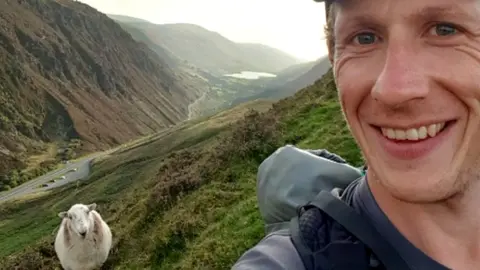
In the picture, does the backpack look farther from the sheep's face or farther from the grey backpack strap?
the sheep's face

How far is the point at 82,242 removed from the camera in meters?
13.7

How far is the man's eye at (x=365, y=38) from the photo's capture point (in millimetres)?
1990

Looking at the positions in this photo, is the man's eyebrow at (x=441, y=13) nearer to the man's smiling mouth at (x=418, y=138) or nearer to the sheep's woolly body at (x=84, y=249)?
the man's smiling mouth at (x=418, y=138)

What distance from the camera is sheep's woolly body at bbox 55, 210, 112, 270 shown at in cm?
1366

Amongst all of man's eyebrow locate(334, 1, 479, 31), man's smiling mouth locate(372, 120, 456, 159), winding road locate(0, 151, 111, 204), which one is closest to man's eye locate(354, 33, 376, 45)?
man's eyebrow locate(334, 1, 479, 31)

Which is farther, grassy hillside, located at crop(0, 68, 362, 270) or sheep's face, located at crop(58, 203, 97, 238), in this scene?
sheep's face, located at crop(58, 203, 97, 238)

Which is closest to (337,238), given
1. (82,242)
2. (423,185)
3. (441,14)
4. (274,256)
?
(274,256)

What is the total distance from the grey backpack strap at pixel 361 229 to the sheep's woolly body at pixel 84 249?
1251cm

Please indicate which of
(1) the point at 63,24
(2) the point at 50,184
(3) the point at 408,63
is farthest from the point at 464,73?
(1) the point at 63,24

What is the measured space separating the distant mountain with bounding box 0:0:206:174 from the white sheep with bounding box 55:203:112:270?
83.8 metres

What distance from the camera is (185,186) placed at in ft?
47.1

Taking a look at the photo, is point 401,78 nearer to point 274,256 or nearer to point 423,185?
point 423,185

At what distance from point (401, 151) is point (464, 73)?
1.12 feet

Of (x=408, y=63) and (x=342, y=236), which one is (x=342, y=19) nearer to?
(x=408, y=63)
